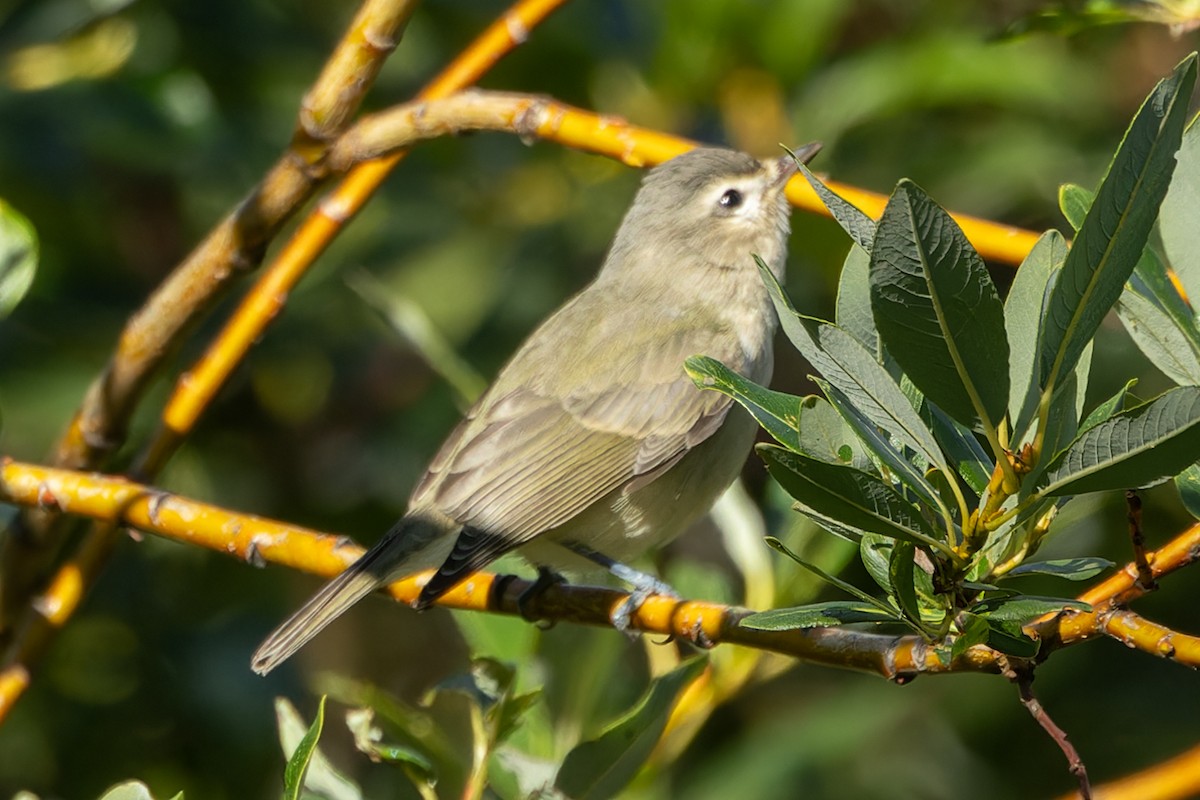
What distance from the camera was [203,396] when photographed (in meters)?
2.71

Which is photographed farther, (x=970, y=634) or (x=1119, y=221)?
(x=970, y=634)

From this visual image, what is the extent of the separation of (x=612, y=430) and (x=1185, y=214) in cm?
195

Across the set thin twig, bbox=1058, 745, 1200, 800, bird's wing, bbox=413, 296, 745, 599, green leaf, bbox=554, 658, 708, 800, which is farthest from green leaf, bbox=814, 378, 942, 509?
bird's wing, bbox=413, 296, 745, 599

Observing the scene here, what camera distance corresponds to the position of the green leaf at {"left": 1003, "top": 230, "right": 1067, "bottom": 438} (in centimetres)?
157

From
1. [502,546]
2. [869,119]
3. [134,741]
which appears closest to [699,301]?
[869,119]

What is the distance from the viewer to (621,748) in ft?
7.34

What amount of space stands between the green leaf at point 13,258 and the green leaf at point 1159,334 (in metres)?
1.90

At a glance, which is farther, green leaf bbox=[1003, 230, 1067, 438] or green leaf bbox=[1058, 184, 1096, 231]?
green leaf bbox=[1058, 184, 1096, 231]

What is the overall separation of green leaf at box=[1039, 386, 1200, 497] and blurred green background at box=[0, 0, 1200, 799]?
6.92 ft

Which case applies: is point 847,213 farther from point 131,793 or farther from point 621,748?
point 131,793

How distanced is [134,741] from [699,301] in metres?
1.95

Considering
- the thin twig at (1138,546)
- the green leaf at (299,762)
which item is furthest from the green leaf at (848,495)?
the green leaf at (299,762)

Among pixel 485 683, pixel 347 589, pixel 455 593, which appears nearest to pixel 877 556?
pixel 485 683

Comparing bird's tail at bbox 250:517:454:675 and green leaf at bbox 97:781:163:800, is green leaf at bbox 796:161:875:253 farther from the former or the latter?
bird's tail at bbox 250:517:454:675
